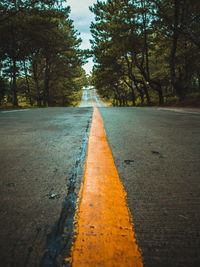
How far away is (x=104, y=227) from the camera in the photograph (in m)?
0.68

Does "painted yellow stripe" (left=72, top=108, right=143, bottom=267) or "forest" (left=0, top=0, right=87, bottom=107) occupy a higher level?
"forest" (left=0, top=0, right=87, bottom=107)

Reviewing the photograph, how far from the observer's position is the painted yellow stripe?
0.54 meters

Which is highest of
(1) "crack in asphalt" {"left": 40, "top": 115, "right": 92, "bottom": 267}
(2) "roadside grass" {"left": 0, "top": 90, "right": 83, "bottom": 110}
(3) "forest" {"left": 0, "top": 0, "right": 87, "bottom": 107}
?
(3) "forest" {"left": 0, "top": 0, "right": 87, "bottom": 107}

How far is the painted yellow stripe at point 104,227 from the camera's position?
54 centimetres

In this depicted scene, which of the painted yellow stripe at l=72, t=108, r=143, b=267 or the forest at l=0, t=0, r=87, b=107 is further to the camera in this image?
the forest at l=0, t=0, r=87, b=107

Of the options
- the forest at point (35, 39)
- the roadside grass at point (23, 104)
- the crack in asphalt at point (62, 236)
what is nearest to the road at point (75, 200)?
the crack in asphalt at point (62, 236)

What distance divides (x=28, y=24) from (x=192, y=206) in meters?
20.1

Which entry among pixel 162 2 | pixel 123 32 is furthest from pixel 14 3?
pixel 162 2

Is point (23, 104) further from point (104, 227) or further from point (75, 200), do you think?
point (104, 227)

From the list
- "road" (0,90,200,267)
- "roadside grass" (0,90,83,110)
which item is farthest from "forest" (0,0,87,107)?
"road" (0,90,200,267)

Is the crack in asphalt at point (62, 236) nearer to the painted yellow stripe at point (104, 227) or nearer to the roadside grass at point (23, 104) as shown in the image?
the painted yellow stripe at point (104, 227)

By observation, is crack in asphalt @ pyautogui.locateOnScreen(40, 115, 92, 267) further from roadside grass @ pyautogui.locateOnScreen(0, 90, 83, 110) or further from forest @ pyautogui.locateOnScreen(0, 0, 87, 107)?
forest @ pyautogui.locateOnScreen(0, 0, 87, 107)

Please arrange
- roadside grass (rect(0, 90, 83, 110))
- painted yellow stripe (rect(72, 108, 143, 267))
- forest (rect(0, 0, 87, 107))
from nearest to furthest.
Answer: painted yellow stripe (rect(72, 108, 143, 267))
forest (rect(0, 0, 87, 107))
roadside grass (rect(0, 90, 83, 110))

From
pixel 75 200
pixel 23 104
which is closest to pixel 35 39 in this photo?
pixel 75 200
